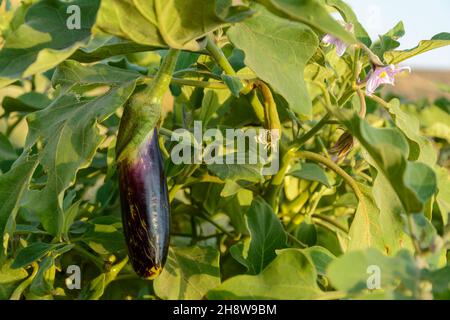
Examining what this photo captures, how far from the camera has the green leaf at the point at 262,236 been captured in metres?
0.77

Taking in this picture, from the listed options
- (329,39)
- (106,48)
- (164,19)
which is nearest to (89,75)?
(106,48)

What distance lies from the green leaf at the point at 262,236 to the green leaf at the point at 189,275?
0.09 meters

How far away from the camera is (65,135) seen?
→ 2.34 ft

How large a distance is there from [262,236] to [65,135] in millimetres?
232

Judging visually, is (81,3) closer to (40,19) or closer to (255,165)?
(40,19)

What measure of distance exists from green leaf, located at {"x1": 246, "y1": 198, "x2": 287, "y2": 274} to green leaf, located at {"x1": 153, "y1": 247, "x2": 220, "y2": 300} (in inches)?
3.7

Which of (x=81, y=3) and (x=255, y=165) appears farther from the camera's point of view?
(x=255, y=165)

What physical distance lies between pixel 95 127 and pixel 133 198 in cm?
8

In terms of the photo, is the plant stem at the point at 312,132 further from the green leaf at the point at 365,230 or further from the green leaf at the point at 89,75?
the green leaf at the point at 89,75

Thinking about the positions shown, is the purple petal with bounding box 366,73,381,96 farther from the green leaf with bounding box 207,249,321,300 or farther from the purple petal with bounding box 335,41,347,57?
the green leaf with bounding box 207,249,321,300

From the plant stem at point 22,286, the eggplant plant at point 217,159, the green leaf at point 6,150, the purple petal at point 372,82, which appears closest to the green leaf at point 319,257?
the eggplant plant at point 217,159

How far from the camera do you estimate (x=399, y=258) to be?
0.51 metres

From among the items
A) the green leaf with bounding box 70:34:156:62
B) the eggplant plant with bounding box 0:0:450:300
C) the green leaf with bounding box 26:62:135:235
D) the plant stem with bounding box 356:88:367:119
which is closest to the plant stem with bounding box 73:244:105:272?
the eggplant plant with bounding box 0:0:450:300
